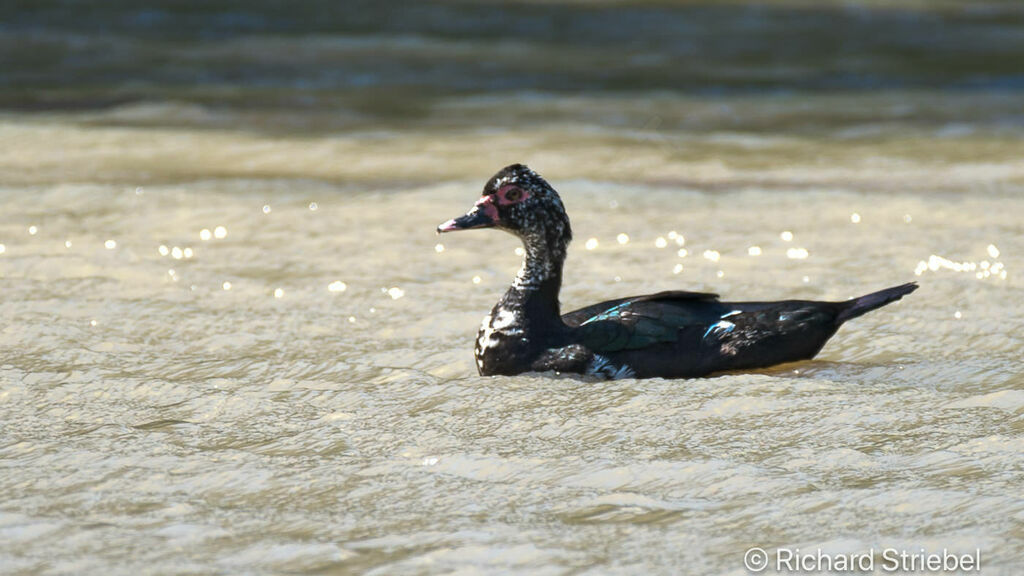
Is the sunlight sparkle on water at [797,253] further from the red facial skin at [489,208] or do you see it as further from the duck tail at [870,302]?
the red facial skin at [489,208]

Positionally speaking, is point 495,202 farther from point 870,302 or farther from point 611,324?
point 870,302

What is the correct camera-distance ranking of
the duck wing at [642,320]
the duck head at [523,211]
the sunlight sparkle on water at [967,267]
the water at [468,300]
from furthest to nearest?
the sunlight sparkle on water at [967,267] → the duck head at [523,211] → the duck wing at [642,320] → the water at [468,300]

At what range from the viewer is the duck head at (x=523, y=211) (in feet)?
20.2

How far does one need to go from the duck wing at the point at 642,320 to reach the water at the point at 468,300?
0.58ft

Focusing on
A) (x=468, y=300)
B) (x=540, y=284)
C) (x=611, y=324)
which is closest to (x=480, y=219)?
(x=540, y=284)

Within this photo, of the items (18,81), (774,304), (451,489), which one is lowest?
(451,489)

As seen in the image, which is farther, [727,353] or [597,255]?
[597,255]

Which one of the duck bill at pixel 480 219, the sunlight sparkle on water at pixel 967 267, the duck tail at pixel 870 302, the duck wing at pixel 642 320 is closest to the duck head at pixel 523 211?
the duck bill at pixel 480 219

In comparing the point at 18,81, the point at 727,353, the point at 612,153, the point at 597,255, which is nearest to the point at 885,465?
the point at 727,353

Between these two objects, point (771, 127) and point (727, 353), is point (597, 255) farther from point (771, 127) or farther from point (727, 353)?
point (771, 127)

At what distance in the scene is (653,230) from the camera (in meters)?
9.12

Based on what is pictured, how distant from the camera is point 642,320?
19.6 ft

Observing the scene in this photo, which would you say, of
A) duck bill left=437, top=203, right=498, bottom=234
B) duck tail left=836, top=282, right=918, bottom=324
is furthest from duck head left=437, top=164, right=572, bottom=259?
duck tail left=836, top=282, right=918, bottom=324

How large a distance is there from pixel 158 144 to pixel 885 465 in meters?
8.29
